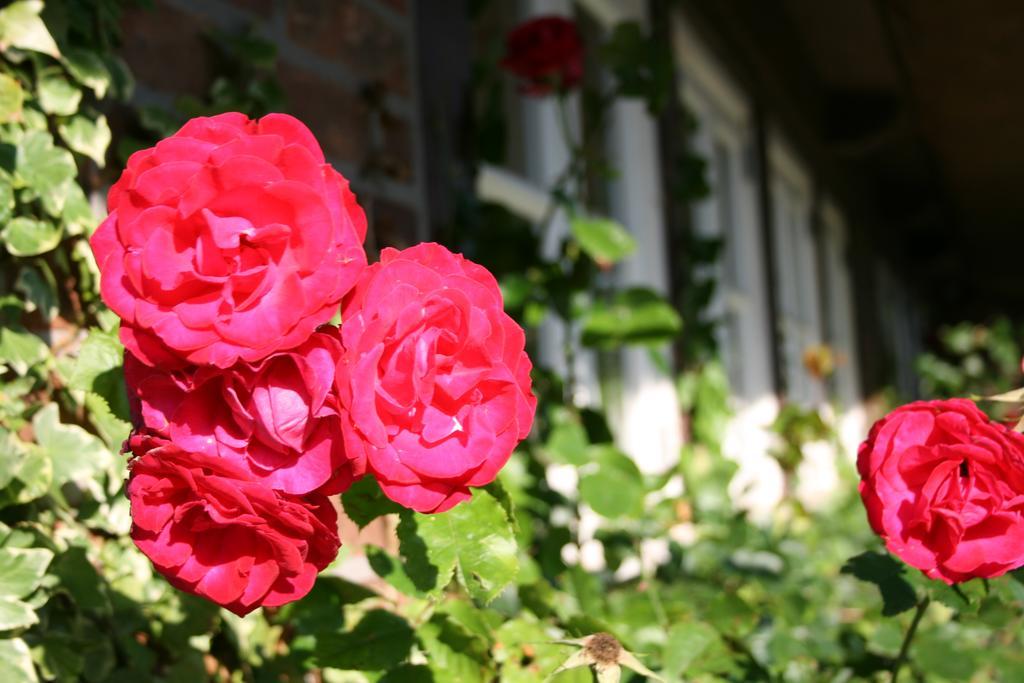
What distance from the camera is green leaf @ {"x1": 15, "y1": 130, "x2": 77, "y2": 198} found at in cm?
94

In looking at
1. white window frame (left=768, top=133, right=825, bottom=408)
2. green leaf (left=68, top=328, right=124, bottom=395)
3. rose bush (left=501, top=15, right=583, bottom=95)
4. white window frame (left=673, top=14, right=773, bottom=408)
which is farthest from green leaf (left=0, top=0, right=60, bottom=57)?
white window frame (left=768, top=133, right=825, bottom=408)

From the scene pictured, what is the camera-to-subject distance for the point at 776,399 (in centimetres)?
457

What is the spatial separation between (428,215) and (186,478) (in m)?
1.02

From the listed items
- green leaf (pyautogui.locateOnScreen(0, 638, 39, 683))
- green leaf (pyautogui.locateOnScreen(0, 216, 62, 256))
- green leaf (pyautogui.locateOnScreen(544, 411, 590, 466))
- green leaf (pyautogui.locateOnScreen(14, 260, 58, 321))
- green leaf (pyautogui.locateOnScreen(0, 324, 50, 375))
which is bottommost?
green leaf (pyautogui.locateOnScreen(544, 411, 590, 466))

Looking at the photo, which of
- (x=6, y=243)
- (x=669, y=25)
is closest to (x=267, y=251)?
(x=6, y=243)

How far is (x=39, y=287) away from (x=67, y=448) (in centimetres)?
15

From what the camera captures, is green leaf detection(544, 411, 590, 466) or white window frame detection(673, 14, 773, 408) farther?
white window frame detection(673, 14, 773, 408)

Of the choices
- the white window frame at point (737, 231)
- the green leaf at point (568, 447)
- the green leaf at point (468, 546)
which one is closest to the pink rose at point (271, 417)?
the green leaf at point (468, 546)

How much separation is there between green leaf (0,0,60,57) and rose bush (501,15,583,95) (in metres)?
1.01

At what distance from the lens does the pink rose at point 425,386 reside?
615mm

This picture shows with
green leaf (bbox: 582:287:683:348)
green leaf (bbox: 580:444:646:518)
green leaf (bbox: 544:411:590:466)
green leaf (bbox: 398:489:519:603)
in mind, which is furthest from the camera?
green leaf (bbox: 582:287:683:348)

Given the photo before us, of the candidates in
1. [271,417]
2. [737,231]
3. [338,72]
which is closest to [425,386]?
[271,417]

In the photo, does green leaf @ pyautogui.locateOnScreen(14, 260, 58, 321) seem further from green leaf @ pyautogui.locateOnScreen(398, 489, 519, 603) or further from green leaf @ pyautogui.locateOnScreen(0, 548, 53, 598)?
green leaf @ pyautogui.locateOnScreen(398, 489, 519, 603)

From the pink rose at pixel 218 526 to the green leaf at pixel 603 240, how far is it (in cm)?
121
